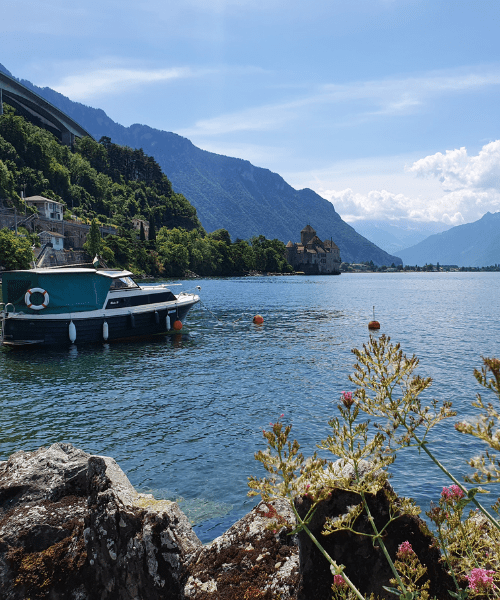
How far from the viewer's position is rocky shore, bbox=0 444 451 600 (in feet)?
15.9

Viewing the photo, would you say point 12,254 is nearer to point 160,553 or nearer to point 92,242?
point 92,242

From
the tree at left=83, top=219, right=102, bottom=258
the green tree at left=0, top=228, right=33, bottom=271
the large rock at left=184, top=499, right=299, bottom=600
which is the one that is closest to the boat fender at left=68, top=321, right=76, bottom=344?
the large rock at left=184, top=499, right=299, bottom=600

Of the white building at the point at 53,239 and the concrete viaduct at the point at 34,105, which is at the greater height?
the concrete viaduct at the point at 34,105

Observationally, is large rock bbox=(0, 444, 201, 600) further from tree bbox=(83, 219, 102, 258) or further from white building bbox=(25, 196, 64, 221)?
white building bbox=(25, 196, 64, 221)

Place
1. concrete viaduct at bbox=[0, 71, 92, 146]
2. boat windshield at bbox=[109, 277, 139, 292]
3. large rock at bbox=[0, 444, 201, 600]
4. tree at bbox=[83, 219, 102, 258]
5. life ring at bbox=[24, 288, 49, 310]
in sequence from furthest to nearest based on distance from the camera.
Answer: concrete viaduct at bbox=[0, 71, 92, 146] → tree at bbox=[83, 219, 102, 258] → boat windshield at bbox=[109, 277, 139, 292] → life ring at bbox=[24, 288, 49, 310] → large rock at bbox=[0, 444, 201, 600]

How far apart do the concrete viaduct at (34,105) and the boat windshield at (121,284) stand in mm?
148376

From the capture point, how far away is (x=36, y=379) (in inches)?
1012

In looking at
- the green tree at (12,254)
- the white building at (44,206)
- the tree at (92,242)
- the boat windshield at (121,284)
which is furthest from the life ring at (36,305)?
the white building at (44,206)

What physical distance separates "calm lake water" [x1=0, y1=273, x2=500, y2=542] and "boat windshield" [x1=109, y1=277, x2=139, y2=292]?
4482 mm

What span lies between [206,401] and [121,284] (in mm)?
18666

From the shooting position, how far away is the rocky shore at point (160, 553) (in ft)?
15.9

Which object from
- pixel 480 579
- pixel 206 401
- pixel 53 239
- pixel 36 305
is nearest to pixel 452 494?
pixel 480 579

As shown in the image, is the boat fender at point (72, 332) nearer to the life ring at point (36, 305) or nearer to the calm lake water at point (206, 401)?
the calm lake water at point (206, 401)

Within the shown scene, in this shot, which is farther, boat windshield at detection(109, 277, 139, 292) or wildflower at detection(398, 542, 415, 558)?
boat windshield at detection(109, 277, 139, 292)
